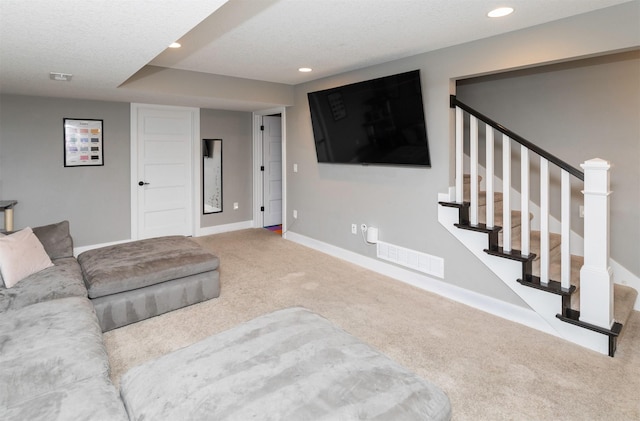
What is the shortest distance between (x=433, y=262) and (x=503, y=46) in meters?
2.00

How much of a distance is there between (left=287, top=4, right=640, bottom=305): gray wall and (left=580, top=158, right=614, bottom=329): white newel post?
609mm

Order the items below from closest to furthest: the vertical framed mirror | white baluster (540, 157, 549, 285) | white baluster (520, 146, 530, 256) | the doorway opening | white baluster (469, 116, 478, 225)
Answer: white baluster (540, 157, 549, 285) < white baluster (520, 146, 530, 256) < white baluster (469, 116, 478, 225) < the vertical framed mirror < the doorway opening

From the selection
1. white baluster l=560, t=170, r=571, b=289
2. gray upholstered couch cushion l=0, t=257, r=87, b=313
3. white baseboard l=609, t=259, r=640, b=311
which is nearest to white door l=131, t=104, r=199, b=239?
gray upholstered couch cushion l=0, t=257, r=87, b=313

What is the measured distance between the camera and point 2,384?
4.72 feet

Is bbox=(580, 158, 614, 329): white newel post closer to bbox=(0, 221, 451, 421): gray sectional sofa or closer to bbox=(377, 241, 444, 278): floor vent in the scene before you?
bbox=(377, 241, 444, 278): floor vent

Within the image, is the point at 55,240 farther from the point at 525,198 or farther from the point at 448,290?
the point at 525,198

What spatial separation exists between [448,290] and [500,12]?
2.36 metres

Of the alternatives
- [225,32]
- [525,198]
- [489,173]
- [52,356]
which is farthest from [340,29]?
[52,356]

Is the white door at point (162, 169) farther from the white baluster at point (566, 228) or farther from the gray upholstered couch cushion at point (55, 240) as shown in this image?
the white baluster at point (566, 228)

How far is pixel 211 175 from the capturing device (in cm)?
587

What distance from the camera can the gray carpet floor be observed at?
2.01m

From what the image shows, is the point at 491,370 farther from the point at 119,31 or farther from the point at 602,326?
the point at 119,31

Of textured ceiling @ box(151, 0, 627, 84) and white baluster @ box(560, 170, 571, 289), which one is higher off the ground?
textured ceiling @ box(151, 0, 627, 84)

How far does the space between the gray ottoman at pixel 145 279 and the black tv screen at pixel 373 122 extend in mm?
2029
